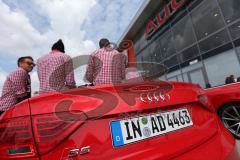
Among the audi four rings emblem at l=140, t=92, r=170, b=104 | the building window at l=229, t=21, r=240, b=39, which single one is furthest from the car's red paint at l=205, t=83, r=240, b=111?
the building window at l=229, t=21, r=240, b=39

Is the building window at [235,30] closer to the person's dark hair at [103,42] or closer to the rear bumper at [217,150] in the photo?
the person's dark hair at [103,42]

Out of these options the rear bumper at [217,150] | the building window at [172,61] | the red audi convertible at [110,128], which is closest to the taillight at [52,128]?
the red audi convertible at [110,128]

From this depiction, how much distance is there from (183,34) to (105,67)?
1374cm

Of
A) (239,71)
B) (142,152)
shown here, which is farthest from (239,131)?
(239,71)

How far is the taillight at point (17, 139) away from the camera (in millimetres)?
1110

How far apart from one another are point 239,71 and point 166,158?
11.5 metres

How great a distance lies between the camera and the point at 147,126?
1340 mm

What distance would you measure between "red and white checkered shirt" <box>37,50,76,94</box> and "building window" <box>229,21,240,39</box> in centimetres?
1095

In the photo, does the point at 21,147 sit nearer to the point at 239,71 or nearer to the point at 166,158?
the point at 166,158

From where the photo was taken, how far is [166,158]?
1237 mm

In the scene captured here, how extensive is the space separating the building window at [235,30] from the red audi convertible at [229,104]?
28.0 ft

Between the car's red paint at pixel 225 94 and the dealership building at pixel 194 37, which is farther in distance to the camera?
the dealership building at pixel 194 37

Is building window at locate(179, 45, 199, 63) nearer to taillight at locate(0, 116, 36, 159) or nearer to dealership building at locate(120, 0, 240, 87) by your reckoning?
dealership building at locate(120, 0, 240, 87)

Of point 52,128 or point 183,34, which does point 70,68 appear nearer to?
point 52,128
